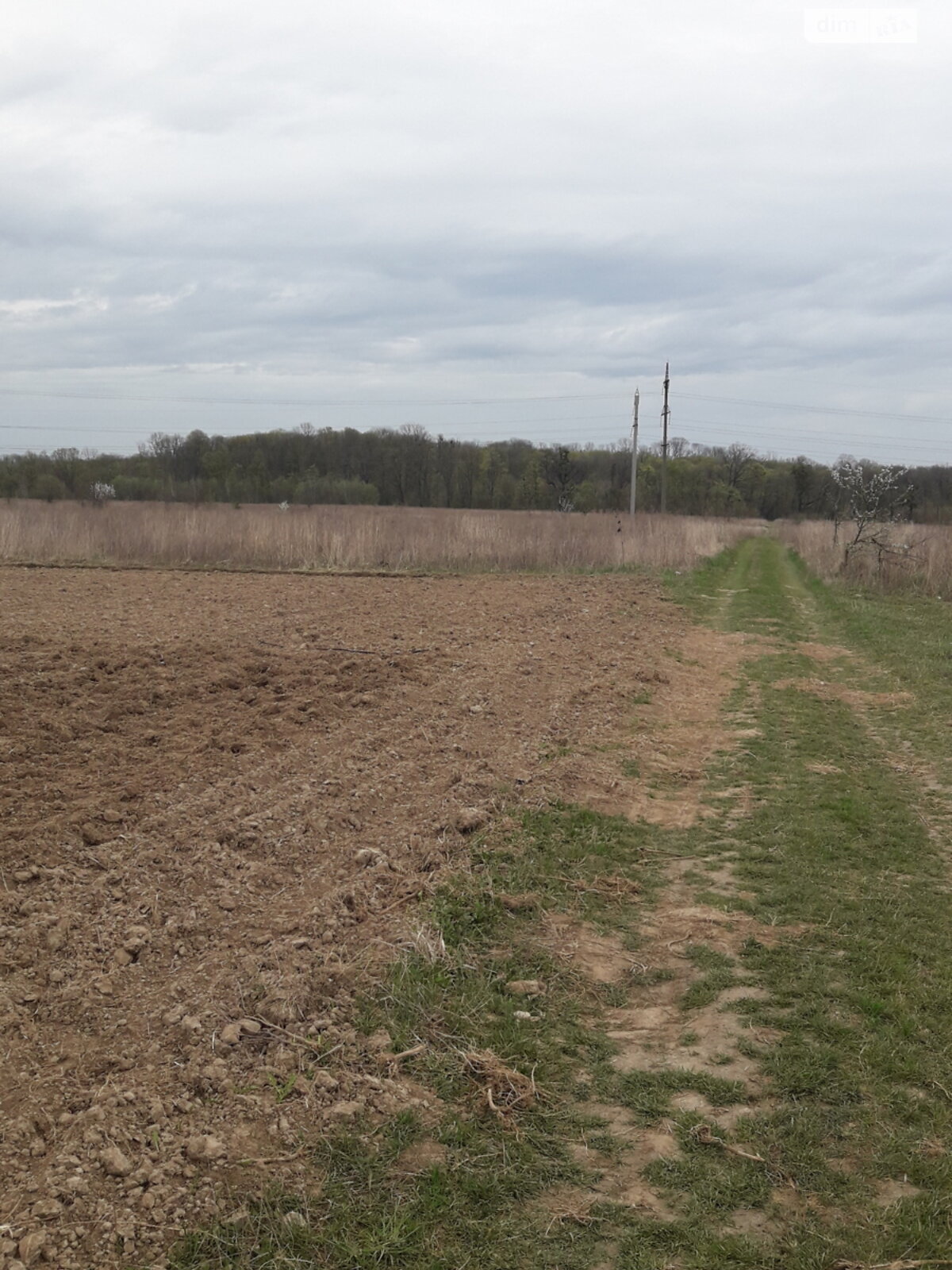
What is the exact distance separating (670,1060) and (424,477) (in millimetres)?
65627

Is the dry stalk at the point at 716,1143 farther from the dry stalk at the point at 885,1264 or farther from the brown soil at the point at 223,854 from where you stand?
the brown soil at the point at 223,854

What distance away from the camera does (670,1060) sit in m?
3.25

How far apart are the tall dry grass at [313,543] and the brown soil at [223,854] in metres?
10.9

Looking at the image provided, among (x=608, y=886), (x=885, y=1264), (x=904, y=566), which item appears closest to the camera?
(x=885, y=1264)

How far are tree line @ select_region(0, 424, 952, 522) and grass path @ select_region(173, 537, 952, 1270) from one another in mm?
39292

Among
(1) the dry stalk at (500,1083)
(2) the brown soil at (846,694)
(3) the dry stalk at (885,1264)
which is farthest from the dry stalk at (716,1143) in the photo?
(2) the brown soil at (846,694)

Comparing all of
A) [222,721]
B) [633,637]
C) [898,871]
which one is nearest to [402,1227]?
[898,871]

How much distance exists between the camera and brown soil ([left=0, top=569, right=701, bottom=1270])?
262cm

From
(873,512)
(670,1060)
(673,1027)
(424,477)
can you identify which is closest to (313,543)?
(873,512)

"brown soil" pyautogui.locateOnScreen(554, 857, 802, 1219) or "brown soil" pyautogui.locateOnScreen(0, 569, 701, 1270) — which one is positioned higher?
"brown soil" pyautogui.locateOnScreen(0, 569, 701, 1270)

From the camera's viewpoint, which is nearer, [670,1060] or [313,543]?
[670,1060]

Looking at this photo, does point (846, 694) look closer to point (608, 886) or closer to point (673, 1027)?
point (608, 886)

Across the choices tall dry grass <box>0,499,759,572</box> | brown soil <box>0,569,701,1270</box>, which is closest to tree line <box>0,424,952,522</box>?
tall dry grass <box>0,499,759,572</box>

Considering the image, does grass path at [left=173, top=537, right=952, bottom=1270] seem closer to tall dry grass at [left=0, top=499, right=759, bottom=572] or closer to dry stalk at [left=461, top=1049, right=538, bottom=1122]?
dry stalk at [left=461, top=1049, right=538, bottom=1122]
